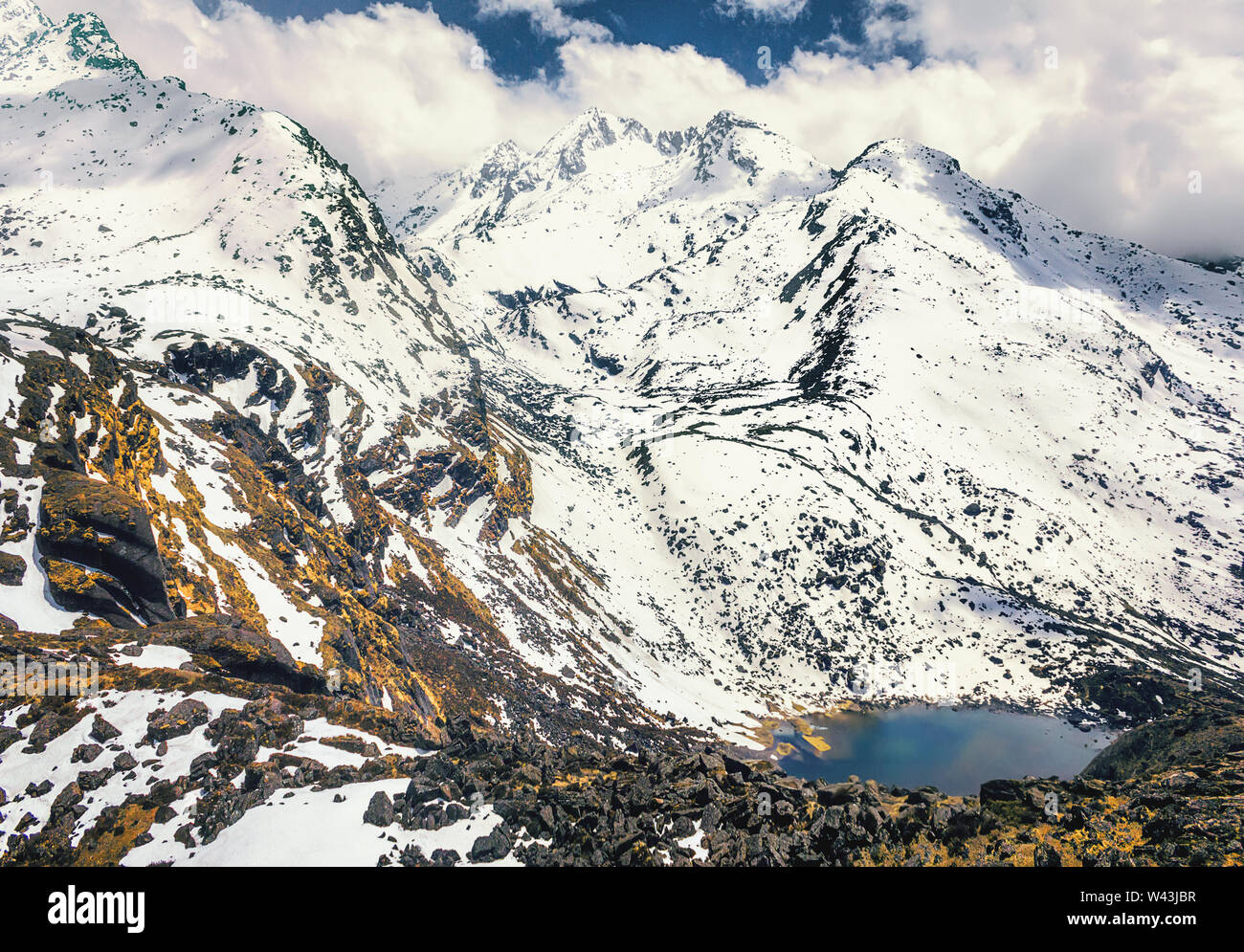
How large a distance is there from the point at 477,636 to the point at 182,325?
7164 centimetres

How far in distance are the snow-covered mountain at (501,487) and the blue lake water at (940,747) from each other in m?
7.19

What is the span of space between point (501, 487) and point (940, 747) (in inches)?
3331

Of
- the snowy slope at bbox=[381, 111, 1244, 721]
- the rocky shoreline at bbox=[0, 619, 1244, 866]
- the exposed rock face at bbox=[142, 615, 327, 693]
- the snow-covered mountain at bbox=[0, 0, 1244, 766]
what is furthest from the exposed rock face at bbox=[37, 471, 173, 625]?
the snowy slope at bbox=[381, 111, 1244, 721]

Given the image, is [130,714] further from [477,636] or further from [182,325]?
[182,325]

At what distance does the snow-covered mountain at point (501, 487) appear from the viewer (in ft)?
122

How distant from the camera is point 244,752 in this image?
20812 millimetres

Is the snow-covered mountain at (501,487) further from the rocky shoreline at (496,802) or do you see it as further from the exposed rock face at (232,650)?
the rocky shoreline at (496,802)

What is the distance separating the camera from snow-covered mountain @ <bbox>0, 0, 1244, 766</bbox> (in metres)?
37.3

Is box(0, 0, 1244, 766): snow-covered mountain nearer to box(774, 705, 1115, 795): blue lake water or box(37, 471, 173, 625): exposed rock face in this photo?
box(37, 471, 173, 625): exposed rock face

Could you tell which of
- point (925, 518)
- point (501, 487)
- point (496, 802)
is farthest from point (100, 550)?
point (925, 518)

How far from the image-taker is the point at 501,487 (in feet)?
359

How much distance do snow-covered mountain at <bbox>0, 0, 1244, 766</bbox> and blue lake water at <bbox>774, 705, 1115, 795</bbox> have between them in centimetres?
719

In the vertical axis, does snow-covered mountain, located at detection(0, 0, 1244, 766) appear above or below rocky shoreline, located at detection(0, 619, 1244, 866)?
above
